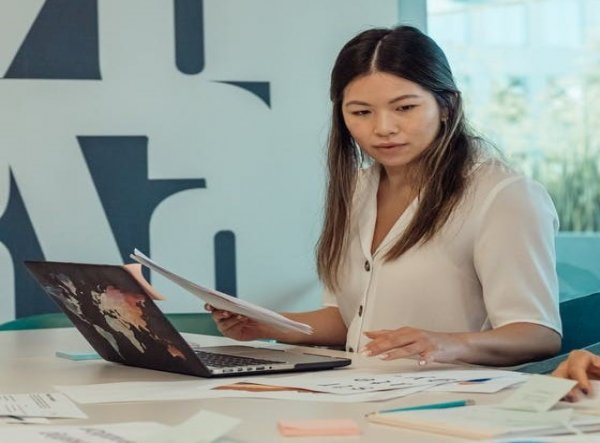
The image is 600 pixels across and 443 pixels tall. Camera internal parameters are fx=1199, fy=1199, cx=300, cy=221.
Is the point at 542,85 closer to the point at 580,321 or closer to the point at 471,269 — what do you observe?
the point at 580,321

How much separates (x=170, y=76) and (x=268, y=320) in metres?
2.35

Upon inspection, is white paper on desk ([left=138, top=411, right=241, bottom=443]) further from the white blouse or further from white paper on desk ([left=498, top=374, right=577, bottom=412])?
the white blouse

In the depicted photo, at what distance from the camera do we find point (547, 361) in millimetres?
2389

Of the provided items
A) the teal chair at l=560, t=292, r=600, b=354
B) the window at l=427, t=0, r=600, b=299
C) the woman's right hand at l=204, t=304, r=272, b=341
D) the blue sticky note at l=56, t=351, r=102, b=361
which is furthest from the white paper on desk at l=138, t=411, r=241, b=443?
the window at l=427, t=0, r=600, b=299

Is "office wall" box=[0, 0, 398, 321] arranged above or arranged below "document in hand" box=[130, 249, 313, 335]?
above

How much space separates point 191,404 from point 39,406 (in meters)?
0.22

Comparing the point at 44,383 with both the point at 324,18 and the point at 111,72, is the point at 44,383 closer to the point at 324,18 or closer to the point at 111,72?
the point at 111,72

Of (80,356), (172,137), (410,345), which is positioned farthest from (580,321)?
(172,137)

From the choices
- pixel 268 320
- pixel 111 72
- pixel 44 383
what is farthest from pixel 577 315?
pixel 111 72

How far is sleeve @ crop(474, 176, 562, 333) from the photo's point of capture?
253 centimetres

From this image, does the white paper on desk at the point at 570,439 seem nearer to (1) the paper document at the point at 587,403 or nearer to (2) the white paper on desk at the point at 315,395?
(1) the paper document at the point at 587,403

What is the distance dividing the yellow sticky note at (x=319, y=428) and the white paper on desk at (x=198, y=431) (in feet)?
0.34

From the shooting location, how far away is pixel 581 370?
5.81ft

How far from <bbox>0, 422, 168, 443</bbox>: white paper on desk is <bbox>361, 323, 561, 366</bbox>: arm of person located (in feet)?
2.02
